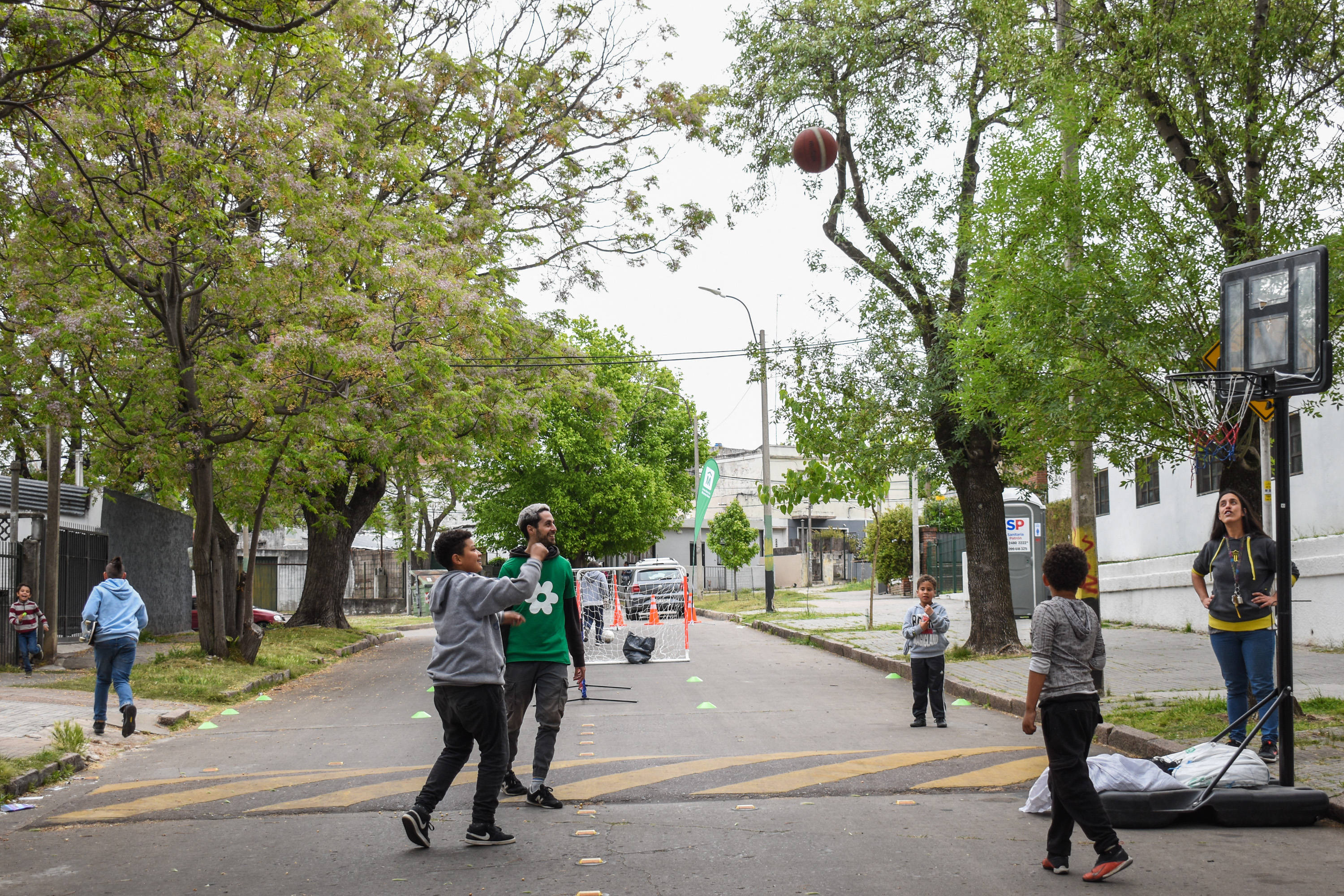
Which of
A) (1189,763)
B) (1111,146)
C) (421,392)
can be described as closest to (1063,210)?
(1111,146)

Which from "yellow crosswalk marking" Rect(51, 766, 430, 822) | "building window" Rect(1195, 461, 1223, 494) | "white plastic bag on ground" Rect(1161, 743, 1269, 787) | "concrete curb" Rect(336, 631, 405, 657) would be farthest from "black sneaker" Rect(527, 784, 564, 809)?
"building window" Rect(1195, 461, 1223, 494)

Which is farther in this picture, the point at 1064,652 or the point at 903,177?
the point at 903,177

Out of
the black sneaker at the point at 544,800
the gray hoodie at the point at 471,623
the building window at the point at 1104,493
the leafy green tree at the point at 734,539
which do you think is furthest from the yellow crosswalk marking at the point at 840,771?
the leafy green tree at the point at 734,539

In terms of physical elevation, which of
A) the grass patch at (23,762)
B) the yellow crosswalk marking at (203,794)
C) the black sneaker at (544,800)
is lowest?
the yellow crosswalk marking at (203,794)

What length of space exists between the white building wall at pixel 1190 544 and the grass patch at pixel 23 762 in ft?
31.6

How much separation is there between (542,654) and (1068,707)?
131 inches

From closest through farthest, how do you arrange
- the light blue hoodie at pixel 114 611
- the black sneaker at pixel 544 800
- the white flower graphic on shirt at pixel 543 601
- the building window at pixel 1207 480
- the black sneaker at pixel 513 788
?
the black sneaker at pixel 544 800 → the white flower graphic on shirt at pixel 543 601 → the black sneaker at pixel 513 788 → the light blue hoodie at pixel 114 611 → the building window at pixel 1207 480

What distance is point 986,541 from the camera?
17.0m

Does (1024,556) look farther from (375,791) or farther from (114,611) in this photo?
(375,791)

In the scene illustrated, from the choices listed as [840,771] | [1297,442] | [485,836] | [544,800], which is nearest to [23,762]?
[544,800]

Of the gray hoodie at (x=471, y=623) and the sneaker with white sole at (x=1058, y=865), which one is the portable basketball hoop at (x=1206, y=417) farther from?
the gray hoodie at (x=471, y=623)

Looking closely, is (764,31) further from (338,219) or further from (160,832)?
(160,832)

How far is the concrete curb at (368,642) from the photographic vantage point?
2267 cm

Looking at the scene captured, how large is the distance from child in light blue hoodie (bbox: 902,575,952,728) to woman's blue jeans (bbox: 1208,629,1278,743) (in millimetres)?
2941
